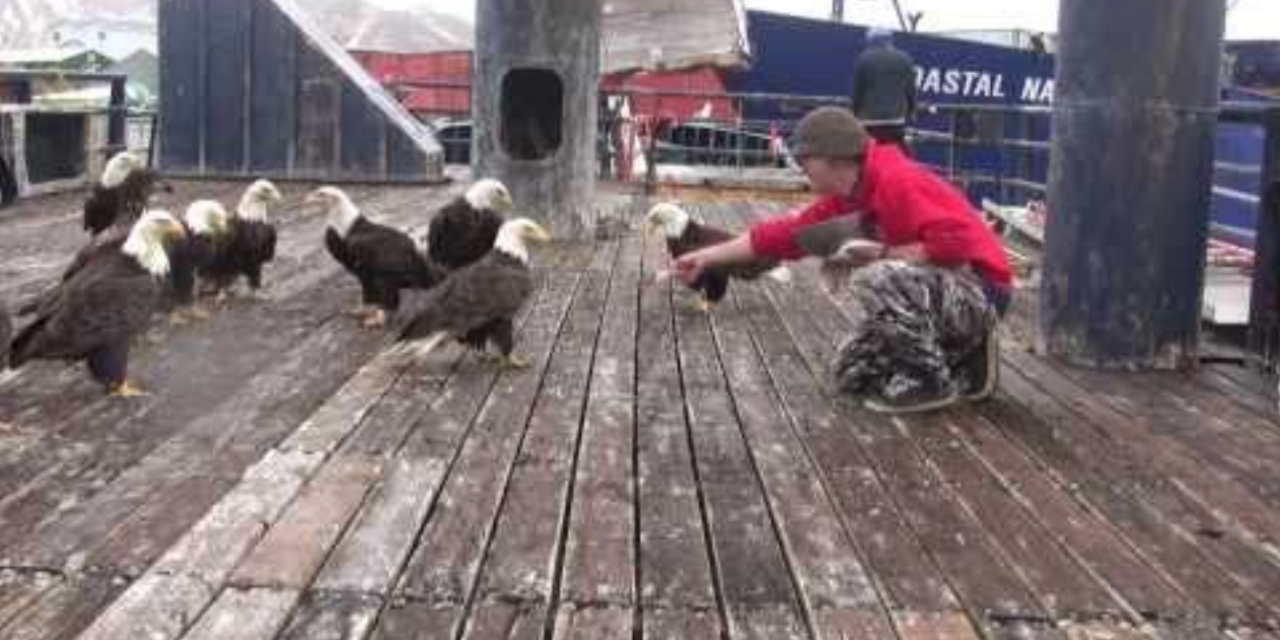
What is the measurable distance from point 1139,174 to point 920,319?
153cm

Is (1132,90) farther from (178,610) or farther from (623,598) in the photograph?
(178,610)

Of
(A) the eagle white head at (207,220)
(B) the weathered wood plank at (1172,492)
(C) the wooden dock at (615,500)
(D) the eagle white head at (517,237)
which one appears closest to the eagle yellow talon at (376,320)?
(C) the wooden dock at (615,500)

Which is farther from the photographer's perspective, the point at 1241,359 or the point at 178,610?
the point at 1241,359

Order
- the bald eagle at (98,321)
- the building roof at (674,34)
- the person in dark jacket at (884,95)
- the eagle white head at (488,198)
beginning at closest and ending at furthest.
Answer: the bald eagle at (98,321)
the eagle white head at (488,198)
the person in dark jacket at (884,95)
the building roof at (674,34)

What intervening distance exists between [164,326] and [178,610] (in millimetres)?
4275

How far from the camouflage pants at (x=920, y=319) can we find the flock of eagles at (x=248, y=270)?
157 centimetres

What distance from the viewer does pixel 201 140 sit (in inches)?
691

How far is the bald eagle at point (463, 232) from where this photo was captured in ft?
28.6

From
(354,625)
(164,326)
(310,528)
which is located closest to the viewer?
(354,625)

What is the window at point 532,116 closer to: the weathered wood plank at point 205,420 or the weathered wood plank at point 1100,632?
the weathered wood plank at point 205,420

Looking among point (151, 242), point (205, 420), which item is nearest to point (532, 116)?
point (151, 242)

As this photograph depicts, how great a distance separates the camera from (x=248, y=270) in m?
8.49

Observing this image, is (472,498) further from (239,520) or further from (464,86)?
(464,86)

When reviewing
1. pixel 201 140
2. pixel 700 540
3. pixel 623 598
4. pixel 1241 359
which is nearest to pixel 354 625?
pixel 623 598
